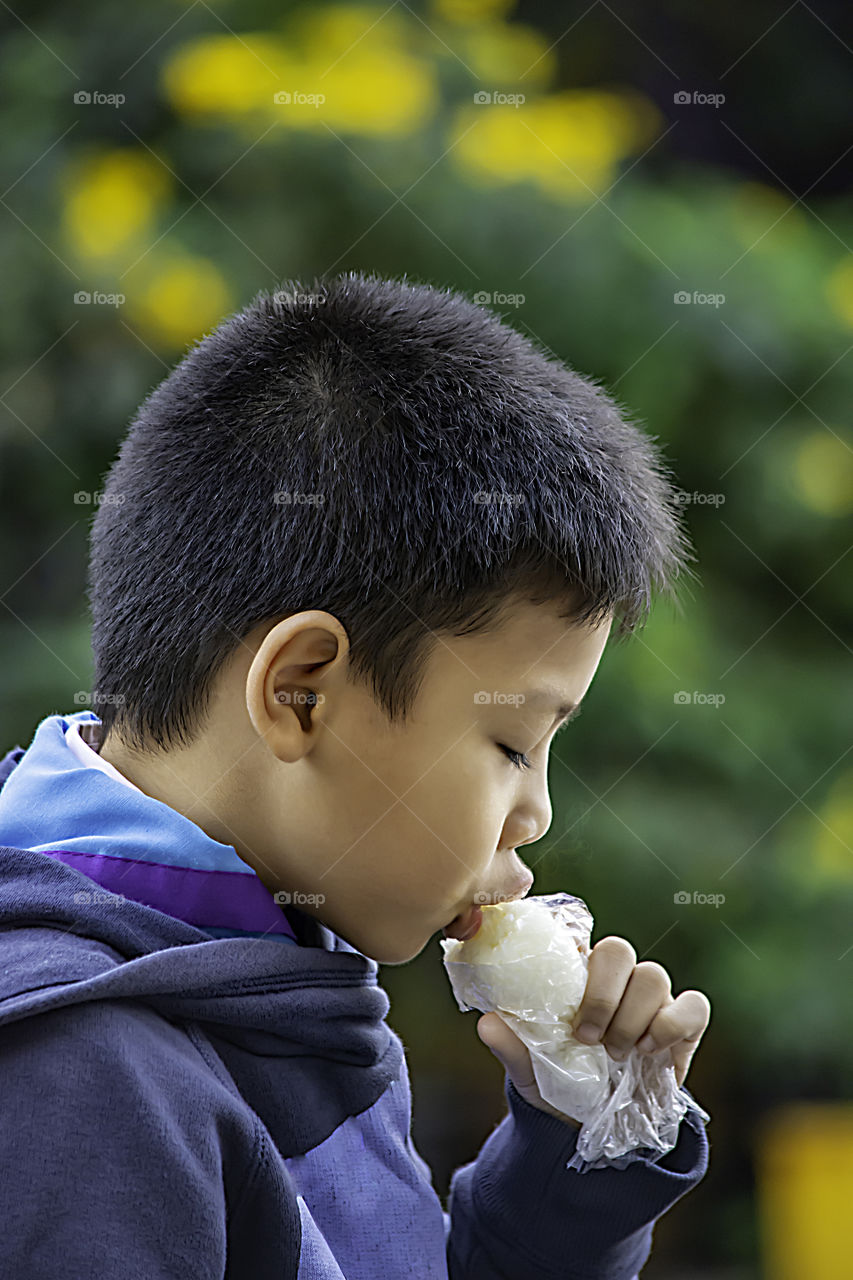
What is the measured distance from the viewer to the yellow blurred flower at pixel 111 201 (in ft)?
6.36

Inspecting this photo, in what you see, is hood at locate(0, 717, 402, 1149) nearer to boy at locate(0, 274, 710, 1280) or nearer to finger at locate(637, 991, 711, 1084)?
boy at locate(0, 274, 710, 1280)

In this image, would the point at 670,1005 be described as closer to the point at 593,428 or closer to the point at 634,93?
the point at 593,428

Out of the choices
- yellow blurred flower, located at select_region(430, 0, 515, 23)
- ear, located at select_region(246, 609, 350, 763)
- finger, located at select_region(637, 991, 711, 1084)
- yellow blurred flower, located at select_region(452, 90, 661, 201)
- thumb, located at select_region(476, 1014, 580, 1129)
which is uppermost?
yellow blurred flower, located at select_region(430, 0, 515, 23)

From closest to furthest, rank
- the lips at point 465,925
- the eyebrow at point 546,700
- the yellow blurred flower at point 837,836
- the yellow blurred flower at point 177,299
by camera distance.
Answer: the eyebrow at point 546,700 → the lips at point 465,925 → the yellow blurred flower at point 177,299 → the yellow blurred flower at point 837,836

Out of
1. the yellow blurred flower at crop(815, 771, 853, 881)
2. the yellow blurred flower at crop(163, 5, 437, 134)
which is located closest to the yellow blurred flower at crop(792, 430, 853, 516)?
the yellow blurred flower at crop(815, 771, 853, 881)

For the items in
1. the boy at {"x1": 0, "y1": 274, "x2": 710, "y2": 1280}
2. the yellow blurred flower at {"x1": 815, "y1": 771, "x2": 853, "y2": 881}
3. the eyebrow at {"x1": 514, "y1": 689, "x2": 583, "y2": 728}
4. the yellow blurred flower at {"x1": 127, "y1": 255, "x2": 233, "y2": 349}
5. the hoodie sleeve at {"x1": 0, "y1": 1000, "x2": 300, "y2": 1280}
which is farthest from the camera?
the yellow blurred flower at {"x1": 815, "y1": 771, "x2": 853, "y2": 881}

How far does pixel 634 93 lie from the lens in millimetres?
2266

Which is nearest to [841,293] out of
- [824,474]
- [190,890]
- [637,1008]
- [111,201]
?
[824,474]

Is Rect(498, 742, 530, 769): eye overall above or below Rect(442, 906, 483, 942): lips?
above

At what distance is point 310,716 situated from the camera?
79 cm

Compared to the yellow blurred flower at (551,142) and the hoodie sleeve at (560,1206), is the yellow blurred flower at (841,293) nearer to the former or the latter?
the yellow blurred flower at (551,142)

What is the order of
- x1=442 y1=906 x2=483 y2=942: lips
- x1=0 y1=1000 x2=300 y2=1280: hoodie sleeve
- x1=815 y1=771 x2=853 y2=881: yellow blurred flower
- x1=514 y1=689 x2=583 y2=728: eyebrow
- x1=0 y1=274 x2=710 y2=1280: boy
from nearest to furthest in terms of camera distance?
1. x1=0 y1=1000 x2=300 y2=1280: hoodie sleeve
2. x1=0 y1=274 x2=710 y2=1280: boy
3. x1=514 y1=689 x2=583 y2=728: eyebrow
4. x1=442 y1=906 x2=483 y2=942: lips
5. x1=815 y1=771 x2=853 y2=881: yellow blurred flower

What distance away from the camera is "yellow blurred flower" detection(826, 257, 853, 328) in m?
2.16

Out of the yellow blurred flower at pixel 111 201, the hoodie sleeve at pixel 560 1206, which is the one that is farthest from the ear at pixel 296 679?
the yellow blurred flower at pixel 111 201
